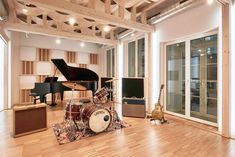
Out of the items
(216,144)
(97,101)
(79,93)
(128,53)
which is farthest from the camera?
(79,93)

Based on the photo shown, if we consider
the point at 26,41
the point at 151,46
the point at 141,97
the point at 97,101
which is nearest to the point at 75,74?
the point at 97,101

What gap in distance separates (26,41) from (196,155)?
695 centimetres

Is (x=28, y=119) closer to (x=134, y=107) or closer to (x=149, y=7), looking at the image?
(x=134, y=107)

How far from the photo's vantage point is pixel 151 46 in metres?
4.82

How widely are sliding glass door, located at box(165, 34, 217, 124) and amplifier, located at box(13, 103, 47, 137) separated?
349 centimetres

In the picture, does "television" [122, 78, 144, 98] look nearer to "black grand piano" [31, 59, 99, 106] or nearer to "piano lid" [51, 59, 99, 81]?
"black grand piano" [31, 59, 99, 106]

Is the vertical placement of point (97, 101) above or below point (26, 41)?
below

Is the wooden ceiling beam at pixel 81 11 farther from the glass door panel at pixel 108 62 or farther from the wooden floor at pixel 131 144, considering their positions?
the glass door panel at pixel 108 62

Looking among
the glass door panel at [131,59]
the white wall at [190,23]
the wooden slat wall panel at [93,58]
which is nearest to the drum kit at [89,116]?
the white wall at [190,23]

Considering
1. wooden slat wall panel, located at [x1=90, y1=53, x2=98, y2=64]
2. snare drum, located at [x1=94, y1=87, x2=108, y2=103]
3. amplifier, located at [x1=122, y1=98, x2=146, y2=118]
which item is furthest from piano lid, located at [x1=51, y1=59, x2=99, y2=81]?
wooden slat wall panel, located at [x1=90, y1=53, x2=98, y2=64]

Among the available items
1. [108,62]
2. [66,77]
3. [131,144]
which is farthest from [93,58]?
[131,144]

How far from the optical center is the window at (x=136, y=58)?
571cm

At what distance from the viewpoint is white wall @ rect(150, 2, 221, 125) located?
3.34 m

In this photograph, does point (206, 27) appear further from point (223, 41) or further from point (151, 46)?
point (151, 46)
